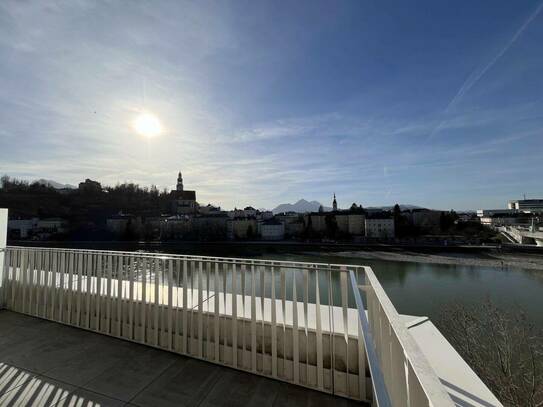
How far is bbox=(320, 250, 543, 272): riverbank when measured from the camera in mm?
26462

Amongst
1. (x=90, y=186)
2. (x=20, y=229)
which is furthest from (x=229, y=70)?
(x=90, y=186)

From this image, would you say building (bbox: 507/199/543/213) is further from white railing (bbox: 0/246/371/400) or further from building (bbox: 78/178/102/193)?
building (bbox: 78/178/102/193)

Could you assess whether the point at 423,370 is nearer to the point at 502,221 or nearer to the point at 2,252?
the point at 2,252

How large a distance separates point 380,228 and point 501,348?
40.6 meters

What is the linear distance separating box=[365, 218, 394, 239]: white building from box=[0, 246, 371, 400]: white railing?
49.7 m

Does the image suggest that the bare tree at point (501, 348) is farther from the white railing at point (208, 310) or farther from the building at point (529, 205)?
the building at point (529, 205)

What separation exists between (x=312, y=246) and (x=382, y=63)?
35889mm

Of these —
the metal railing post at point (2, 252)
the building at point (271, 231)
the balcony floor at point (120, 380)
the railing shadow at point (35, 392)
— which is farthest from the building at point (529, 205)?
the metal railing post at point (2, 252)

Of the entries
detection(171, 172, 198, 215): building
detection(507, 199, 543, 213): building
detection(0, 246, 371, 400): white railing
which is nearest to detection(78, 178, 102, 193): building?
detection(171, 172, 198, 215): building

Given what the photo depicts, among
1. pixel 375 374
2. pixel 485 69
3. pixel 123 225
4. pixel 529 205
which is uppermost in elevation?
pixel 485 69

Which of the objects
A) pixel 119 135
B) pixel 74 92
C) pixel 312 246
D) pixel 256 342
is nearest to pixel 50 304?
pixel 256 342

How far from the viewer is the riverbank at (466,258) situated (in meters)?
26.5

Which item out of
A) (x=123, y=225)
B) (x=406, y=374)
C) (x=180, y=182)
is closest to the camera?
(x=406, y=374)

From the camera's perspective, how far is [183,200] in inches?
2672
